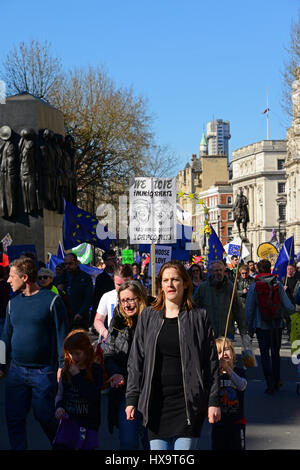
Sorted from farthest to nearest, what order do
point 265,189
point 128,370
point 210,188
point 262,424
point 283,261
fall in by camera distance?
point 210,188, point 265,189, point 283,261, point 262,424, point 128,370

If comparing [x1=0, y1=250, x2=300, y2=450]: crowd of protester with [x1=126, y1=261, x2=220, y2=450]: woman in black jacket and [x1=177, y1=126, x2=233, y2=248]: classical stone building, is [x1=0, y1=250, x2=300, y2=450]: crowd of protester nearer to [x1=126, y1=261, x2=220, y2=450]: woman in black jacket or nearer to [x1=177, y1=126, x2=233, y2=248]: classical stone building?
[x1=126, y1=261, x2=220, y2=450]: woman in black jacket

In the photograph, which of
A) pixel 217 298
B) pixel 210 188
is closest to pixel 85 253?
pixel 217 298

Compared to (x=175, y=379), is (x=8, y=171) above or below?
above

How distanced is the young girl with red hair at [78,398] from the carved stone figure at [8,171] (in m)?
13.6

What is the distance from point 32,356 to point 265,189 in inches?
5025

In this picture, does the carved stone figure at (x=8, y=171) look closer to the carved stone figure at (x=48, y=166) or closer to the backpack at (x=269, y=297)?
the carved stone figure at (x=48, y=166)

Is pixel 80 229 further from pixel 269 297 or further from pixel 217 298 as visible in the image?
pixel 217 298

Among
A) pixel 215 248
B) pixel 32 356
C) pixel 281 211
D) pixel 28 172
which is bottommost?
pixel 32 356

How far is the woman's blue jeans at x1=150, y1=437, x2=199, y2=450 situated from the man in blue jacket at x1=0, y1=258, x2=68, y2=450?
1.52 m

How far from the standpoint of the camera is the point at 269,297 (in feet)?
37.9

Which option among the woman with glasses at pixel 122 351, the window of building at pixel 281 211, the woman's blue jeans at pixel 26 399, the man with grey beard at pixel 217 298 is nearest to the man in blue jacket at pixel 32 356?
the woman's blue jeans at pixel 26 399

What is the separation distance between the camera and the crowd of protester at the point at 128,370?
5164mm

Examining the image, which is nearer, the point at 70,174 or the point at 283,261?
the point at 283,261

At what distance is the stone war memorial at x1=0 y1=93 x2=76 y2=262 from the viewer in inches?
758
